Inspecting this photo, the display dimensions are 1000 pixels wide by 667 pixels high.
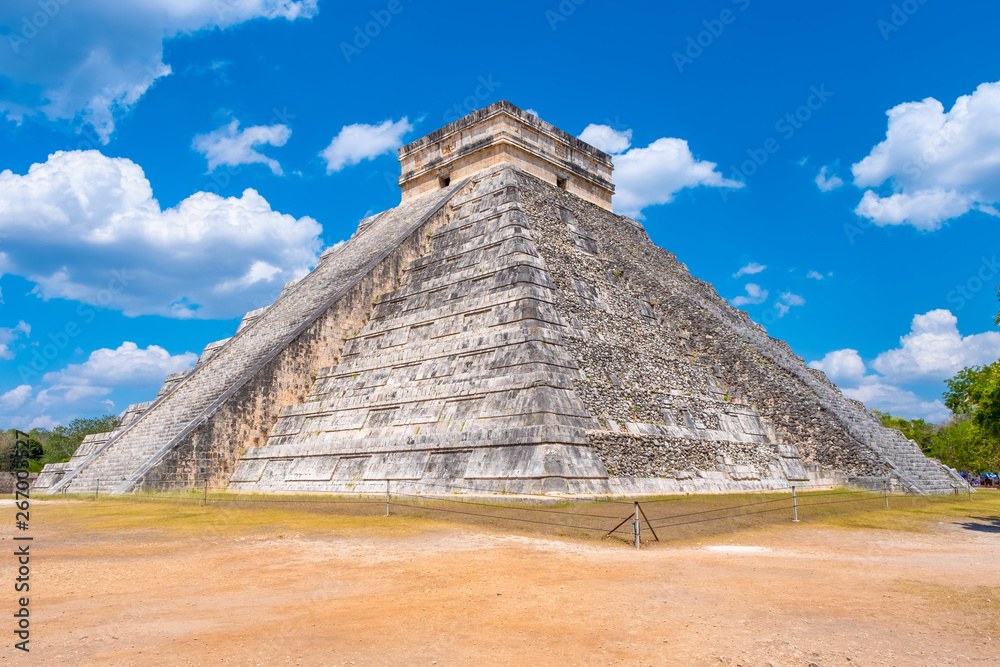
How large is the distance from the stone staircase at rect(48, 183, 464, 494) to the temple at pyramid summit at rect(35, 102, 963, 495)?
0.08 m

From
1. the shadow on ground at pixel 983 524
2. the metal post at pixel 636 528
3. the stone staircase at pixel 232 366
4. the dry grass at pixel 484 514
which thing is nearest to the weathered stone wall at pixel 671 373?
the dry grass at pixel 484 514

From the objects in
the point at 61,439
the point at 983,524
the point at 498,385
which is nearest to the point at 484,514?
the point at 498,385

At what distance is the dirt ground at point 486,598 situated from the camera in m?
4.16

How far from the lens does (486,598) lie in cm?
539

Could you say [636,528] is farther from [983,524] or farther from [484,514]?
[983,524]

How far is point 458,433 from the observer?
35.8 feet

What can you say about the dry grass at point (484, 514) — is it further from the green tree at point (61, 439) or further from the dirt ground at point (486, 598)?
the green tree at point (61, 439)

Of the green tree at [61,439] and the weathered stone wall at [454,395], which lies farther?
the green tree at [61,439]

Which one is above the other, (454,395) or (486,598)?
(454,395)

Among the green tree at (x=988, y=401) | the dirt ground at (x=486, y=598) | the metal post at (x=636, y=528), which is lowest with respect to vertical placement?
the dirt ground at (x=486, y=598)

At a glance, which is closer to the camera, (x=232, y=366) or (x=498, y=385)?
(x=498, y=385)

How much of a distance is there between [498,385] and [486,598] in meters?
5.83

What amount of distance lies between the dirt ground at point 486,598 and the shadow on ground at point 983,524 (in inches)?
76.8

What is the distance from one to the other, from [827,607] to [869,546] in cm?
418
